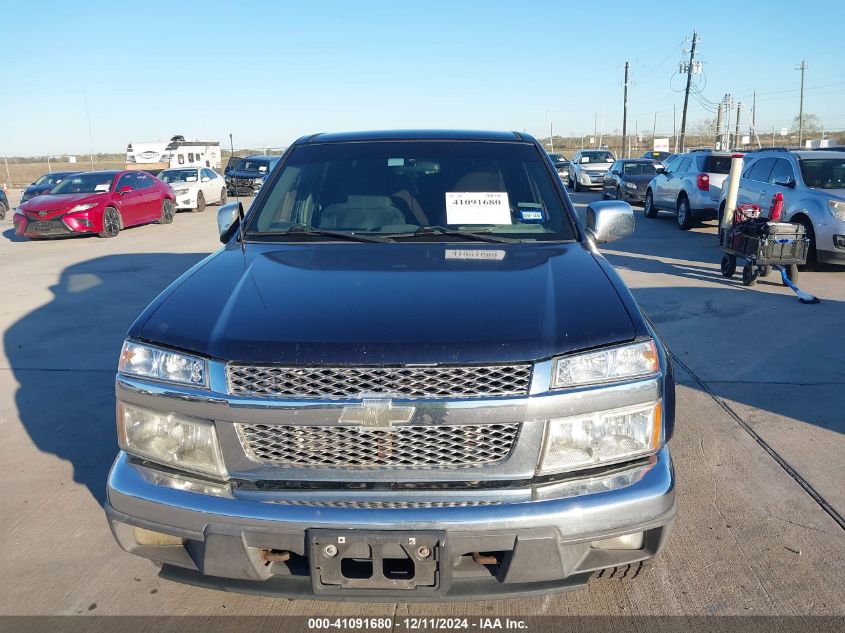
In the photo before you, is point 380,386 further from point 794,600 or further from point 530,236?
point 794,600

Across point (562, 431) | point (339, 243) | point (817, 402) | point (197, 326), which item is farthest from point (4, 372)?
point (817, 402)

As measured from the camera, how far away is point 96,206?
15648 millimetres

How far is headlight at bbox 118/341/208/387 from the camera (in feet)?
7.88

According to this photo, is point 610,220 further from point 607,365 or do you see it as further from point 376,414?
point 376,414

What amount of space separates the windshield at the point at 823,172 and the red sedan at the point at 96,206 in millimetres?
13737

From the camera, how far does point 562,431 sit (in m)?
2.35

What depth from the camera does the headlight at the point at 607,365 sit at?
2352mm

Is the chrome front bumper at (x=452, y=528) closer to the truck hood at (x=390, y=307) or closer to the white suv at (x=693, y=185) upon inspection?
the truck hood at (x=390, y=307)

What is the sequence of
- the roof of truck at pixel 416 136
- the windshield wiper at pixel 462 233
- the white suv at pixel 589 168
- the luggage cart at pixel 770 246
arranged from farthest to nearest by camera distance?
the white suv at pixel 589 168, the luggage cart at pixel 770 246, the roof of truck at pixel 416 136, the windshield wiper at pixel 462 233

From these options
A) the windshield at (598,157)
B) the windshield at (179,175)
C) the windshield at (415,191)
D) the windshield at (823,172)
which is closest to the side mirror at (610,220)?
the windshield at (415,191)

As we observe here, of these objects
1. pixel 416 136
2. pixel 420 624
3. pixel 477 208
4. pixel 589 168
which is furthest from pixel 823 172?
pixel 589 168

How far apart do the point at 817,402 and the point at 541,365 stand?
145 inches

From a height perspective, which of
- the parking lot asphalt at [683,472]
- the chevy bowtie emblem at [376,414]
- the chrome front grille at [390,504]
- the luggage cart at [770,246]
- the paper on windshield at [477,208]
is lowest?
the parking lot asphalt at [683,472]

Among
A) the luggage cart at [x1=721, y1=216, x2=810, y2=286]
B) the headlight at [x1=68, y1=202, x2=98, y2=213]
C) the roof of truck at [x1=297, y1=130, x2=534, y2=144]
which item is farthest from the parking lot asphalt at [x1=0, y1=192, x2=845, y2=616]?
the headlight at [x1=68, y1=202, x2=98, y2=213]
